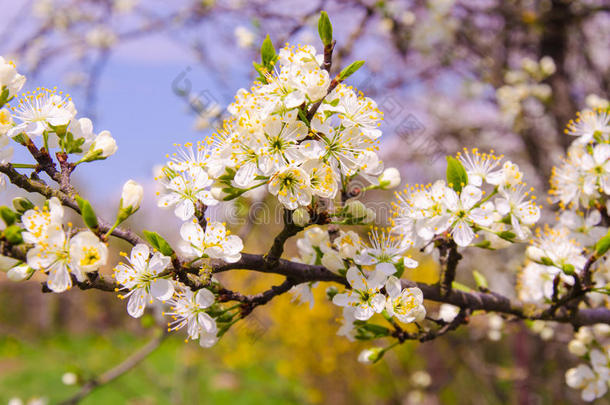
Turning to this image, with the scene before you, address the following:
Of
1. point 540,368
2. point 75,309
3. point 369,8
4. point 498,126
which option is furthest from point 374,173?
point 75,309

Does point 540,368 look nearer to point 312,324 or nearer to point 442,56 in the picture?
point 312,324

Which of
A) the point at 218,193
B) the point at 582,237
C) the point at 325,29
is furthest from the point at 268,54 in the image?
the point at 582,237

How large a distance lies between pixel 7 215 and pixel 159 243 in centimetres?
33

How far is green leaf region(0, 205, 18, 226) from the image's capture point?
3.20 feet

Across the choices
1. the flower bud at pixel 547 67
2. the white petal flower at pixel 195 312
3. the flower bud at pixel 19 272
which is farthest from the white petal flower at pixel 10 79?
the flower bud at pixel 547 67

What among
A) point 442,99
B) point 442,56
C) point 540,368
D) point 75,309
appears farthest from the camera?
point 75,309

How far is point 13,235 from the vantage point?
0.96m

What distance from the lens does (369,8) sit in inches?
105

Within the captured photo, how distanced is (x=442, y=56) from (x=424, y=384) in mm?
3189

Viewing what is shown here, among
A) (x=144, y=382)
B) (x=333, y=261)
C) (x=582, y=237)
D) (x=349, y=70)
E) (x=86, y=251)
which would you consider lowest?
(x=144, y=382)

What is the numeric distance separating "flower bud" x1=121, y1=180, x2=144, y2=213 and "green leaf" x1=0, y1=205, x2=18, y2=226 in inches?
8.9

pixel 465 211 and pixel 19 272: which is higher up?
pixel 19 272

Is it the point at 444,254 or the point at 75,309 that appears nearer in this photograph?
the point at 444,254

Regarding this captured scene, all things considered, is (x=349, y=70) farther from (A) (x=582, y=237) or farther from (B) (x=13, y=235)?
(A) (x=582, y=237)
